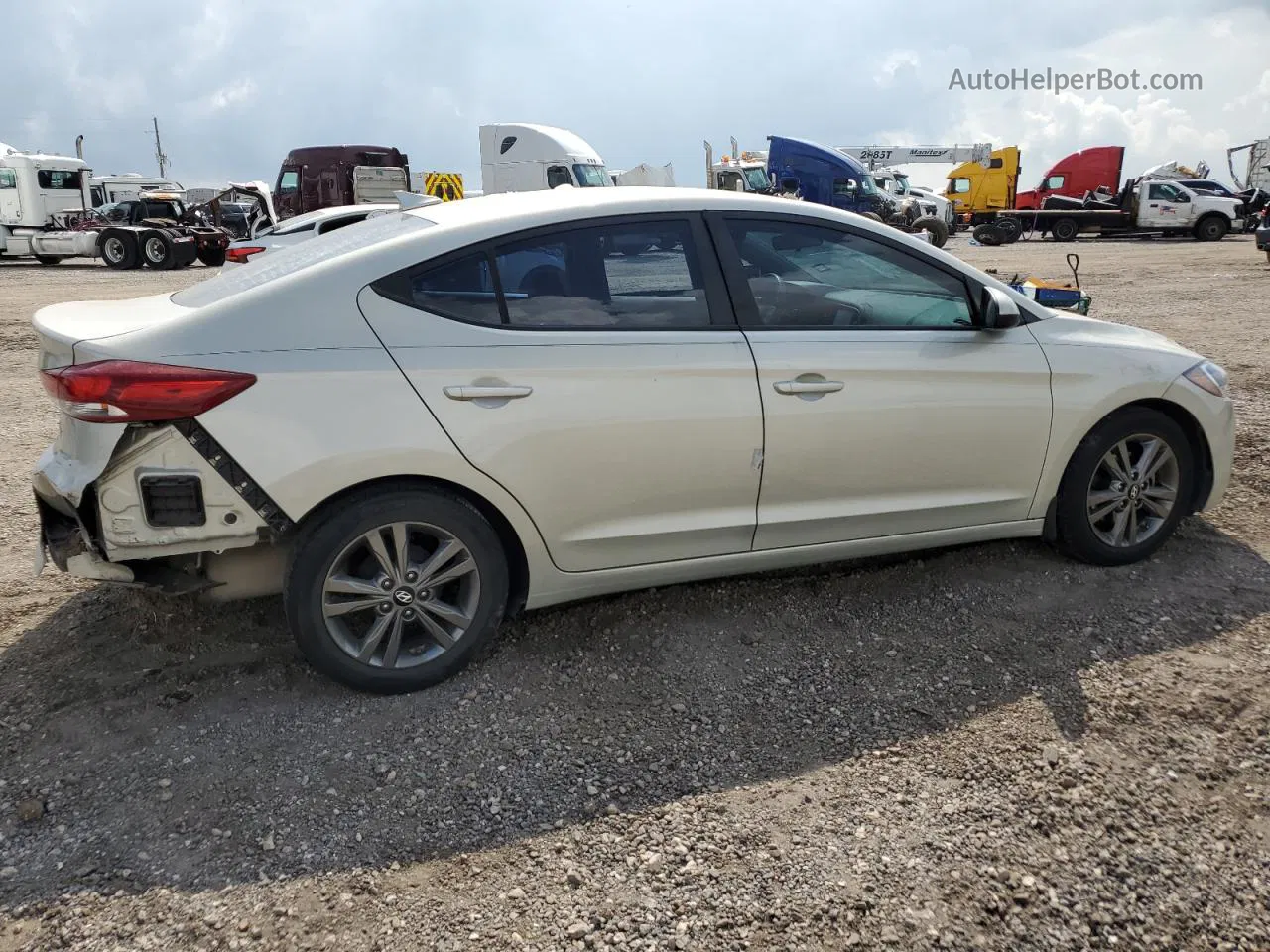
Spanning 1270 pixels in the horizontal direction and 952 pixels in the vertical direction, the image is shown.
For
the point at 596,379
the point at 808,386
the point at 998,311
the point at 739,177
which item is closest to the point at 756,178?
the point at 739,177

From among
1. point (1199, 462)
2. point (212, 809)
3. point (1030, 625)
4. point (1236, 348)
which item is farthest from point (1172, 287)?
point (212, 809)

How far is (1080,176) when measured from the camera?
36406mm

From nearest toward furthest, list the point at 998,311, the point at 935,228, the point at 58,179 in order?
the point at 998,311, the point at 935,228, the point at 58,179

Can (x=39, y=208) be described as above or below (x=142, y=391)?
above

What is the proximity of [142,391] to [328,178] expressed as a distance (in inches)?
879

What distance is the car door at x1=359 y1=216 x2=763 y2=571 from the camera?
10.1 feet

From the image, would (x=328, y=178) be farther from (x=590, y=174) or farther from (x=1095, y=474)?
(x=1095, y=474)

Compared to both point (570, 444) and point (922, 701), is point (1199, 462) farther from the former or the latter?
point (570, 444)

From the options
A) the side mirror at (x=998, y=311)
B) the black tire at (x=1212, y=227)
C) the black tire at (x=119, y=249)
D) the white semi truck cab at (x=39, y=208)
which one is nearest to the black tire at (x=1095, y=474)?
the side mirror at (x=998, y=311)

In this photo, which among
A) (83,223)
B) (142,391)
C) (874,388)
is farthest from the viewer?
(83,223)

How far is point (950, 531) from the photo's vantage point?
12.5 feet

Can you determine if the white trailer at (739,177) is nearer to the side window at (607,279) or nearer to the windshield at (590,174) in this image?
the windshield at (590,174)

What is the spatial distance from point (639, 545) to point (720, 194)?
132 centimetres

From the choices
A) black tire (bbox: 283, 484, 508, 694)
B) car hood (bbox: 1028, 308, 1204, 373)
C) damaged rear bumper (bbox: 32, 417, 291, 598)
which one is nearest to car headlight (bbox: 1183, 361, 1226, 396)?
car hood (bbox: 1028, 308, 1204, 373)
